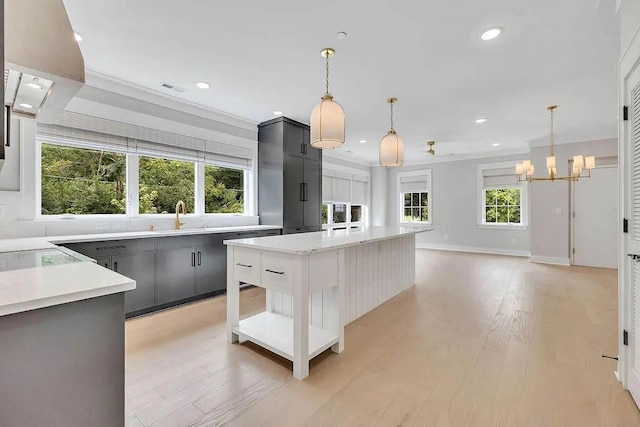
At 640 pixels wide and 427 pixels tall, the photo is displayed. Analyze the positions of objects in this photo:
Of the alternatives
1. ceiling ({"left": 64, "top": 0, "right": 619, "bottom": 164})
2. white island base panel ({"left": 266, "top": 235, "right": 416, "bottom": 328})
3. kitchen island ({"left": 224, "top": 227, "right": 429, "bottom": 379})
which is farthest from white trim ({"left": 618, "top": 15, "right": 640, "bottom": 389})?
white island base panel ({"left": 266, "top": 235, "right": 416, "bottom": 328})

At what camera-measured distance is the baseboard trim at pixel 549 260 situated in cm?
567

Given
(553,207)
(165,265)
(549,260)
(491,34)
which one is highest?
(491,34)

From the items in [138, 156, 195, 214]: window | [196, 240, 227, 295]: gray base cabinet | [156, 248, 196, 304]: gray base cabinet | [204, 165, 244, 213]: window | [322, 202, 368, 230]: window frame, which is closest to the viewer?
[156, 248, 196, 304]: gray base cabinet

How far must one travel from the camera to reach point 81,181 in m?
3.16

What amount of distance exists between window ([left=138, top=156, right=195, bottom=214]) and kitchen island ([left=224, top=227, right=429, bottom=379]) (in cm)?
197

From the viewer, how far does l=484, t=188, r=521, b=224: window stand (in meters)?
6.87

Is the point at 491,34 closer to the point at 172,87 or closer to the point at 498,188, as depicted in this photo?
the point at 172,87

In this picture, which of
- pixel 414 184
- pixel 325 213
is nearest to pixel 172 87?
pixel 325 213

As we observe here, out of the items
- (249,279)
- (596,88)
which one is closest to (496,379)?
(249,279)

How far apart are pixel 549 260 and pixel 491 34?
5362 millimetres

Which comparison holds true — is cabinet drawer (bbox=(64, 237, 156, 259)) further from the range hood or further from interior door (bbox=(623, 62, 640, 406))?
interior door (bbox=(623, 62, 640, 406))

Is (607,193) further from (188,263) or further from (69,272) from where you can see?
(69,272)

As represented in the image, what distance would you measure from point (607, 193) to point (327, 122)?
613 cm

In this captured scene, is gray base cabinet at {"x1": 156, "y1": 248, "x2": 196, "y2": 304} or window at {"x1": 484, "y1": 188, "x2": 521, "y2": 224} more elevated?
window at {"x1": 484, "y1": 188, "x2": 521, "y2": 224}
